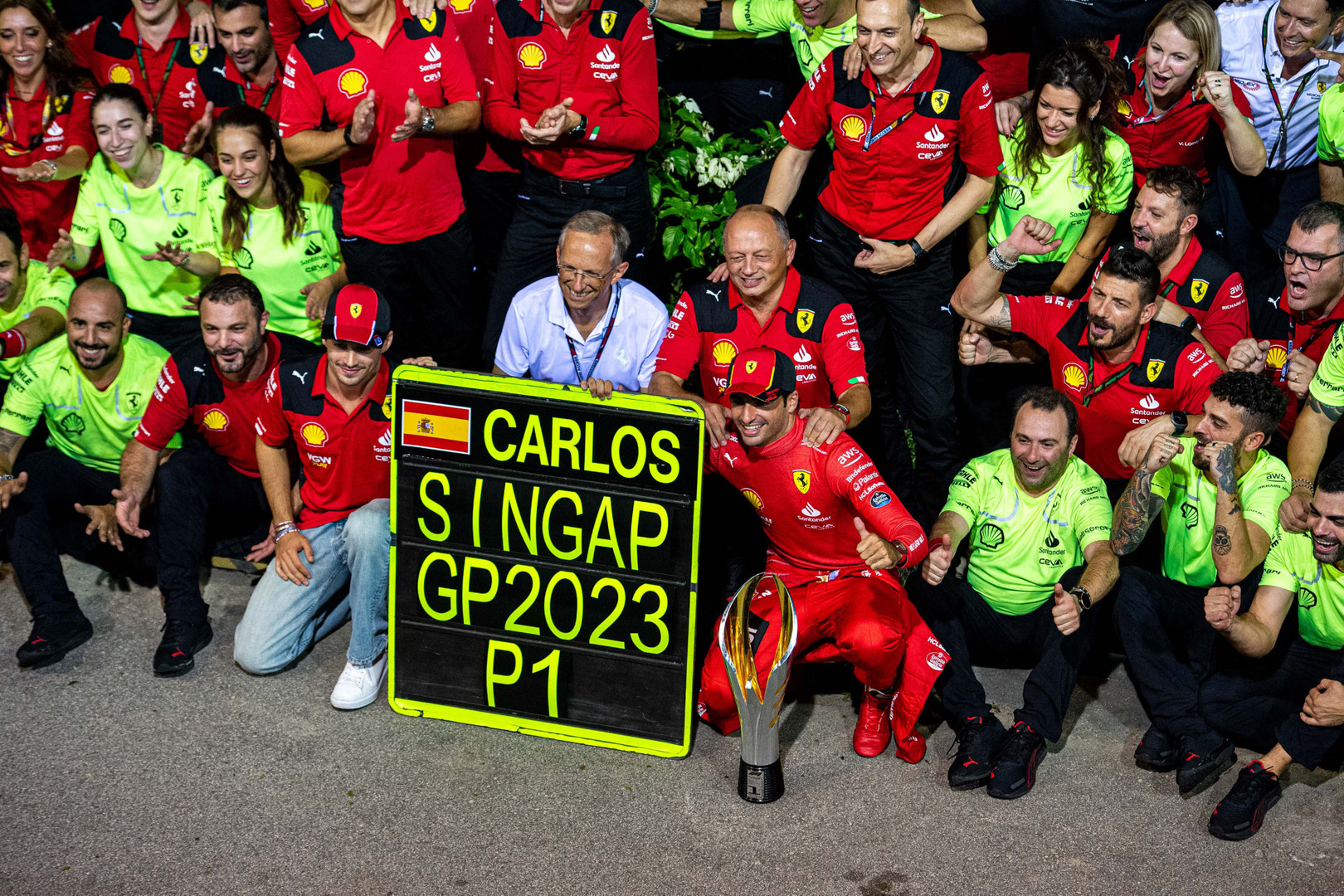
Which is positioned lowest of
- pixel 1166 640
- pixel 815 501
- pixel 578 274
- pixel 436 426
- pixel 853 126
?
pixel 1166 640

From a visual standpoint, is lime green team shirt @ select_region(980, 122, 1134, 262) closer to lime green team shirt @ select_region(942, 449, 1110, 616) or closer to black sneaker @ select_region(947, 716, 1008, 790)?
lime green team shirt @ select_region(942, 449, 1110, 616)

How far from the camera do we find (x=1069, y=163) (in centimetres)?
614

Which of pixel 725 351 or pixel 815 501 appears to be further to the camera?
pixel 725 351

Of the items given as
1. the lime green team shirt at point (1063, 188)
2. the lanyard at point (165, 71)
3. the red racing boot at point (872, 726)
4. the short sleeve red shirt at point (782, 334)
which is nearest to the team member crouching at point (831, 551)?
the red racing boot at point (872, 726)

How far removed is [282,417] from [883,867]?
3.28 metres

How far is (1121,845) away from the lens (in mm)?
4938

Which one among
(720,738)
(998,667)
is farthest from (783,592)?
(998,667)

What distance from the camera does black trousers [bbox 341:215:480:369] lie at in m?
6.64

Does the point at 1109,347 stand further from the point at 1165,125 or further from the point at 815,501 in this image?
the point at 815,501

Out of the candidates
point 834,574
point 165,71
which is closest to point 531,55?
point 165,71

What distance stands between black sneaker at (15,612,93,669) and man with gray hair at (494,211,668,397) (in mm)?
2335

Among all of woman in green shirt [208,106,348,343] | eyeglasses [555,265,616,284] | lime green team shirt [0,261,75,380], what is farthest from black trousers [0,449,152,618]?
eyeglasses [555,265,616,284]

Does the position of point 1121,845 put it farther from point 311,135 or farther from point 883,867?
point 311,135

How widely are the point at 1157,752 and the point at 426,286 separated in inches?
164
